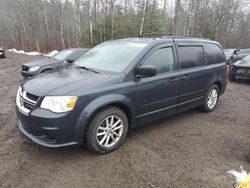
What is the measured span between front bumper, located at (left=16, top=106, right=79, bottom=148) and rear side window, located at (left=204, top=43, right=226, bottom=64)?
3.60 m

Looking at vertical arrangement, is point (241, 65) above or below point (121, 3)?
below

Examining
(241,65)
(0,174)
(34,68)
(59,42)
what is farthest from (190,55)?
(59,42)

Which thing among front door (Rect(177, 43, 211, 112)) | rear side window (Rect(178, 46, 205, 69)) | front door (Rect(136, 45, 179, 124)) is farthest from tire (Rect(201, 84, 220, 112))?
front door (Rect(136, 45, 179, 124))

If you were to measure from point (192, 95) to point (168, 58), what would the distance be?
1.11 metres

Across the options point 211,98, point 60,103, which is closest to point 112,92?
point 60,103

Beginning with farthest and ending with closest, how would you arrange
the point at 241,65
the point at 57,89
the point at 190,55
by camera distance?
the point at 241,65 → the point at 190,55 → the point at 57,89

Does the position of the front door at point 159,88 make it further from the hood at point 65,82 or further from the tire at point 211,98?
the tire at point 211,98

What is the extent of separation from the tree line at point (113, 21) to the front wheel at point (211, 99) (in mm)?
15909

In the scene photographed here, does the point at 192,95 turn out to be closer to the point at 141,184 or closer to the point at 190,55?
the point at 190,55

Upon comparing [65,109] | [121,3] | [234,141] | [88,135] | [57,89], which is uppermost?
[121,3]

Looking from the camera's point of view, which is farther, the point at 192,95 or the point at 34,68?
the point at 34,68

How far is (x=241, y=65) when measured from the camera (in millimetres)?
9594

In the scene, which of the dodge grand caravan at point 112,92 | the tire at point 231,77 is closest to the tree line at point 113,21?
the tire at point 231,77

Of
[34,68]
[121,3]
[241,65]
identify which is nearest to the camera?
[34,68]
